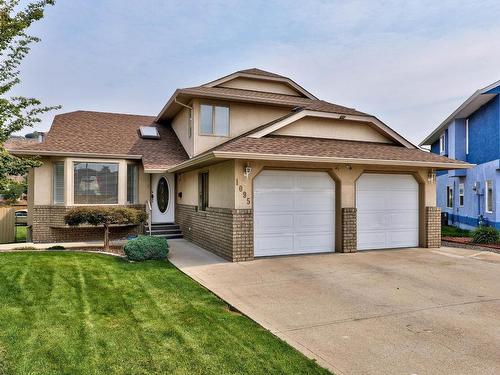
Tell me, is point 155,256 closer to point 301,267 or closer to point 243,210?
point 243,210

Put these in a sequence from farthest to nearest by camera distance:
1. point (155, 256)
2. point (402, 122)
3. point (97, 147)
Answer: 1. point (402, 122)
2. point (97, 147)
3. point (155, 256)

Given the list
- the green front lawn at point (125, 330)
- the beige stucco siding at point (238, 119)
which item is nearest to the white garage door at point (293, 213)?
the green front lawn at point (125, 330)

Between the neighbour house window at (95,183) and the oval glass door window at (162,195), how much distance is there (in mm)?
1889

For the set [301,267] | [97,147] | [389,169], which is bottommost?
[301,267]

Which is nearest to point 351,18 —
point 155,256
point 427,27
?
point 427,27

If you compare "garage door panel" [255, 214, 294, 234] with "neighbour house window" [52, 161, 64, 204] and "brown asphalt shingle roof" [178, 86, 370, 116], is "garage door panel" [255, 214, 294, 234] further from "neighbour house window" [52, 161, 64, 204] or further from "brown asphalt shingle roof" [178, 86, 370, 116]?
"neighbour house window" [52, 161, 64, 204]

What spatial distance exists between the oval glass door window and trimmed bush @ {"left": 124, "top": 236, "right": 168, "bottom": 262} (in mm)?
5620

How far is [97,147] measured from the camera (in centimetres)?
1471

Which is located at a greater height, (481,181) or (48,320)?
(481,181)

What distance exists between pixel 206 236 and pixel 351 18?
8710 millimetres

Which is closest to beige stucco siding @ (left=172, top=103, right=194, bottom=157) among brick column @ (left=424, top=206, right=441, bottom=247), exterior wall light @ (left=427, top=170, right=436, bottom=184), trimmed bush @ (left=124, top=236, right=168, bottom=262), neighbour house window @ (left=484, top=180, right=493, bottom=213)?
trimmed bush @ (left=124, top=236, right=168, bottom=262)

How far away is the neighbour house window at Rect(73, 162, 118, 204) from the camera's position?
46.7 feet

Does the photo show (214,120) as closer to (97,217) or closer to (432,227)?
(97,217)

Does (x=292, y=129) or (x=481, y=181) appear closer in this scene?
(x=292, y=129)
